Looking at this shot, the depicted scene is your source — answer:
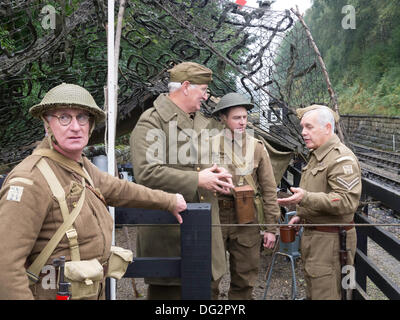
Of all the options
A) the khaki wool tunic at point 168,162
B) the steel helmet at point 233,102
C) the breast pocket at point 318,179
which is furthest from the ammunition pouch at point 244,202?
the steel helmet at point 233,102

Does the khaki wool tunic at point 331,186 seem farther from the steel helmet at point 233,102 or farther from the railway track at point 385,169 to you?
the railway track at point 385,169

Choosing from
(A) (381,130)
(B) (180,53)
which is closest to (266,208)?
(B) (180,53)

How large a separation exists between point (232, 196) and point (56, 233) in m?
2.16

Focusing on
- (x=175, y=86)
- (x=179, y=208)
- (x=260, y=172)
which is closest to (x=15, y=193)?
(x=179, y=208)

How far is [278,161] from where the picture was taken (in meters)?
5.69

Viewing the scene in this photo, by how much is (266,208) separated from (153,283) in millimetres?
1381

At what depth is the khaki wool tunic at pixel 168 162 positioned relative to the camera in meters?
2.79

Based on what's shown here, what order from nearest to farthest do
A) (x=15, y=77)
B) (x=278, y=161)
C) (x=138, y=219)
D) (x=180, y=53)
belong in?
(x=138, y=219), (x=15, y=77), (x=180, y=53), (x=278, y=161)

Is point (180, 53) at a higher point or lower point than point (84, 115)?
higher

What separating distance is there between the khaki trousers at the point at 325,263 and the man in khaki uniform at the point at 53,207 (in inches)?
72.7

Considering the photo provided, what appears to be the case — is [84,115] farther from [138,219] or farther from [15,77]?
[15,77]

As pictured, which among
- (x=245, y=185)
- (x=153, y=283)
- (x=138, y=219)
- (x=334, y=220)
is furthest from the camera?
(x=245, y=185)

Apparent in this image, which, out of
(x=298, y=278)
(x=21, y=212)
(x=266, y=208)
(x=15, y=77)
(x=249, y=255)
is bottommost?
(x=298, y=278)

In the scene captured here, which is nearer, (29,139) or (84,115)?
(84,115)
